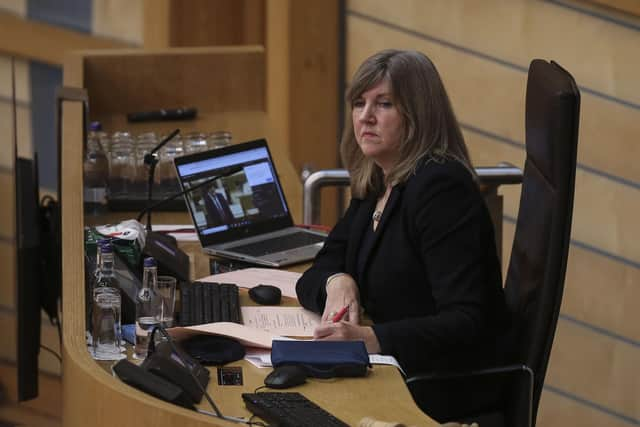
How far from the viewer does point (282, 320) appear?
2553mm

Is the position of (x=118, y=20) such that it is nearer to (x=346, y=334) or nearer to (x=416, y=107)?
(x=416, y=107)

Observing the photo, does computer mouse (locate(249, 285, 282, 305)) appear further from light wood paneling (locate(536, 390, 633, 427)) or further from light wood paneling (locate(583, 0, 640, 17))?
light wood paneling (locate(583, 0, 640, 17))

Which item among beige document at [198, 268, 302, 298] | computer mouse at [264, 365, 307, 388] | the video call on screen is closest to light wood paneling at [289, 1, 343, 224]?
the video call on screen

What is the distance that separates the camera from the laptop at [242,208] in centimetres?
315

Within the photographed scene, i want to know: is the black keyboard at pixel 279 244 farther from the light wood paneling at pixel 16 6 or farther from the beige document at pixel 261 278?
the light wood paneling at pixel 16 6

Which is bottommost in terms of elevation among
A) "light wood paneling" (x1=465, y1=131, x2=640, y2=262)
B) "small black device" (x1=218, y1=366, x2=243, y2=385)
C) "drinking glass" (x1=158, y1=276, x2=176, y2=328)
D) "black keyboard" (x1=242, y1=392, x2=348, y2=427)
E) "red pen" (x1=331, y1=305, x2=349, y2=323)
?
"light wood paneling" (x1=465, y1=131, x2=640, y2=262)

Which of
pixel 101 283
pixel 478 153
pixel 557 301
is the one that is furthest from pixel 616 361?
pixel 101 283

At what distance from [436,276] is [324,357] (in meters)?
0.34

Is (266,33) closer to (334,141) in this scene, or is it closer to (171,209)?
(334,141)

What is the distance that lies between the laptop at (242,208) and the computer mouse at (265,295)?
0.36 m

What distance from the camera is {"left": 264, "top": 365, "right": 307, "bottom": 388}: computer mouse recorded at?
6.81ft

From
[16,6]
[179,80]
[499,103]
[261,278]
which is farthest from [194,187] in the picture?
[16,6]

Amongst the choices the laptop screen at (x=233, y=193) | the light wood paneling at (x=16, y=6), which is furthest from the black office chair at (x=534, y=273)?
the light wood paneling at (x=16, y=6)

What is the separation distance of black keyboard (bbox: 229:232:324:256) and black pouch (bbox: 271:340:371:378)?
91 cm
